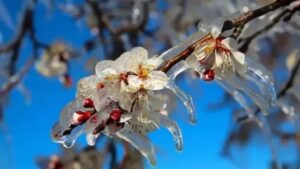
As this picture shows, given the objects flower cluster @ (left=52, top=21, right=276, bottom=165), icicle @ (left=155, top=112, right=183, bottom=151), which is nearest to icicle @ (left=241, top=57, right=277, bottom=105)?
flower cluster @ (left=52, top=21, right=276, bottom=165)

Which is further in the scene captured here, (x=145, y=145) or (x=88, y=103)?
(x=145, y=145)

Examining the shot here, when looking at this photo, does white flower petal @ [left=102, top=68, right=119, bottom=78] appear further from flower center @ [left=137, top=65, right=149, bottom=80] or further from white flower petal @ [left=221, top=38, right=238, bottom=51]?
white flower petal @ [left=221, top=38, right=238, bottom=51]

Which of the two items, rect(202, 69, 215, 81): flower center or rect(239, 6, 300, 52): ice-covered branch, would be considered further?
rect(239, 6, 300, 52): ice-covered branch

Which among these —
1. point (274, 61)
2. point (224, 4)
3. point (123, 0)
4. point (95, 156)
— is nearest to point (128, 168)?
point (95, 156)

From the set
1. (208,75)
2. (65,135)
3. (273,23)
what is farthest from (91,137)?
(273,23)

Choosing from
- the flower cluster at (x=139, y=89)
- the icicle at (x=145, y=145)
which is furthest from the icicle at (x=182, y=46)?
the icicle at (x=145, y=145)

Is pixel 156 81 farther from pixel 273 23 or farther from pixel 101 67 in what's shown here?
pixel 273 23

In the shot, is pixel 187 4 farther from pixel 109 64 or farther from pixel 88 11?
pixel 109 64

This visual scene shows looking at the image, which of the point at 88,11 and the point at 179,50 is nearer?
the point at 179,50

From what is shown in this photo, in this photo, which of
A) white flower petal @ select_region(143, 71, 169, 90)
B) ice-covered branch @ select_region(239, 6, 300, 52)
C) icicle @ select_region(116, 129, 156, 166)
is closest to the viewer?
white flower petal @ select_region(143, 71, 169, 90)
